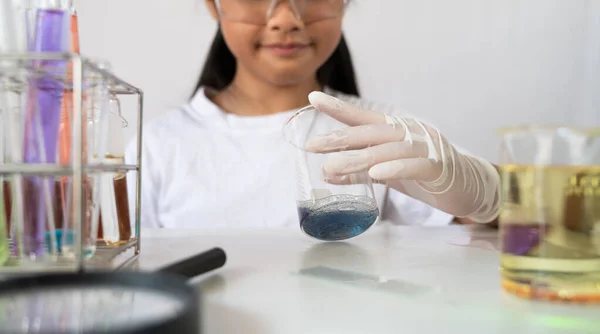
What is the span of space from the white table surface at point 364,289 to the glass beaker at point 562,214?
0.06 feet

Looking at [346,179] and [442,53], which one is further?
[442,53]

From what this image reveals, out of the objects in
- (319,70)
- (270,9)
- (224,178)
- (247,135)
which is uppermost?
(270,9)

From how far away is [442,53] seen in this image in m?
1.61

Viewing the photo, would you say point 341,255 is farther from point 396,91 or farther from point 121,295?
point 396,91

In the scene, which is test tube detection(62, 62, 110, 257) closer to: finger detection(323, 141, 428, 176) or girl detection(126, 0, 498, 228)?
finger detection(323, 141, 428, 176)

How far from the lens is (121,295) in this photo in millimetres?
295

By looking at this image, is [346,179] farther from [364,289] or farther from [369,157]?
[364,289]

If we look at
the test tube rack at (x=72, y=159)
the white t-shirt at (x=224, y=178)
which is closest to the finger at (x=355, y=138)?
the test tube rack at (x=72, y=159)

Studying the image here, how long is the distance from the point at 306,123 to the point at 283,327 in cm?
39

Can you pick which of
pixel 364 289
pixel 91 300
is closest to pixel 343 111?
pixel 364 289

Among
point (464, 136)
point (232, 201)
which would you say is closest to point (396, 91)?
point (464, 136)

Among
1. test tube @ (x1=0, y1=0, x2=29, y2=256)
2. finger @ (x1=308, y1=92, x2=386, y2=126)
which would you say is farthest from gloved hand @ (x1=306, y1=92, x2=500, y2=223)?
test tube @ (x1=0, y1=0, x2=29, y2=256)

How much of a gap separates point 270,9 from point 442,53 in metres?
0.68

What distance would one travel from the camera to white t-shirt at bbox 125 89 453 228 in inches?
49.3
